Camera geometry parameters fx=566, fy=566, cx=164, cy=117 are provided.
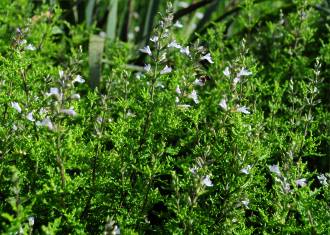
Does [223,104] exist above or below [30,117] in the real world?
above

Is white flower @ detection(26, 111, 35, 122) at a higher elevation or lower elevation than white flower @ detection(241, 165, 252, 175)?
higher

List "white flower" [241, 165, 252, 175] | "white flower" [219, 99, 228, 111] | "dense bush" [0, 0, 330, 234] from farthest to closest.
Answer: "white flower" [219, 99, 228, 111] → "white flower" [241, 165, 252, 175] → "dense bush" [0, 0, 330, 234]

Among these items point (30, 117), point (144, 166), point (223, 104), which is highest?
point (223, 104)

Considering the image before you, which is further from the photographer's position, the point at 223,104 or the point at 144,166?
the point at 223,104

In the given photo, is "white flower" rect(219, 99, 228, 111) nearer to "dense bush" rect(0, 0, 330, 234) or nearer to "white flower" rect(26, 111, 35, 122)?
"dense bush" rect(0, 0, 330, 234)

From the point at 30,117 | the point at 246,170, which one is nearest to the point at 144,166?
the point at 246,170

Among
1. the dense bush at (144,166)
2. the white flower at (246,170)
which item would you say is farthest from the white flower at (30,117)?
the white flower at (246,170)

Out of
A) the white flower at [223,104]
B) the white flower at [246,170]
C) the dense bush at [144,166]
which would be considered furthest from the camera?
the white flower at [223,104]

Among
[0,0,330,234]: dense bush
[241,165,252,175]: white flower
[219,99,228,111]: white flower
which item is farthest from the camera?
[219,99,228,111]: white flower

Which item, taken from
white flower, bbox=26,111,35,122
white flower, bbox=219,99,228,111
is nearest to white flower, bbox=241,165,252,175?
white flower, bbox=219,99,228,111

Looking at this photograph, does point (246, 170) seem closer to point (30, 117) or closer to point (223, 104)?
point (223, 104)

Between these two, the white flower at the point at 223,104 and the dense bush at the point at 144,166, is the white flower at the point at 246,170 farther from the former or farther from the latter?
the white flower at the point at 223,104

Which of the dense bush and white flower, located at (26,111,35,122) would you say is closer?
the dense bush
